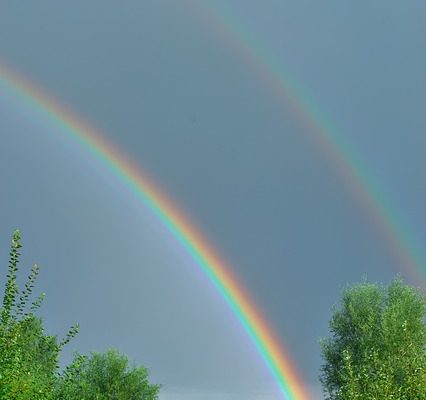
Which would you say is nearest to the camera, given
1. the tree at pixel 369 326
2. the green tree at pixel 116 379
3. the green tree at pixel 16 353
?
the green tree at pixel 16 353

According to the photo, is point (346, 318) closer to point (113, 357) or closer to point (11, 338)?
point (113, 357)

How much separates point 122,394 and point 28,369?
51874 mm

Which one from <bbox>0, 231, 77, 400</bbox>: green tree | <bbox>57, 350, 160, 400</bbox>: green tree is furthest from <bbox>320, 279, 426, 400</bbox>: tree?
<bbox>0, 231, 77, 400</bbox>: green tree

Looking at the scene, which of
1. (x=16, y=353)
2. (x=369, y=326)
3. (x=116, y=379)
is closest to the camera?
(x=16, y=353)

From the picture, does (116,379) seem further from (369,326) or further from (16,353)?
(16,353)

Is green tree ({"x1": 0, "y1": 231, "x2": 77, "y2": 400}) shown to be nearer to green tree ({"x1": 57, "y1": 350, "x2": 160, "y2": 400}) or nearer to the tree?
the tree

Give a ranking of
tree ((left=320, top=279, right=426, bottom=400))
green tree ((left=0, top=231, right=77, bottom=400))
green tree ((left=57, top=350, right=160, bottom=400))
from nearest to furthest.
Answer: green tree ((left=0, top=231, right=77, bottom=400)), tree ((left=320, top=279, right=426, bottom=400)), green tree ((left=57, top=350, right=160, bottom=400))

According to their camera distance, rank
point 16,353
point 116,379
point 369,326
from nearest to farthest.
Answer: point 16,353 → point 369,326 → point 116,379

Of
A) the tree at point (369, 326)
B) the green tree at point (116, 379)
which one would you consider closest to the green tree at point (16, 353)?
the tree at point (369, 326)

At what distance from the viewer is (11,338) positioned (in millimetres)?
20672

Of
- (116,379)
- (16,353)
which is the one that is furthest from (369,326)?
(16,353)

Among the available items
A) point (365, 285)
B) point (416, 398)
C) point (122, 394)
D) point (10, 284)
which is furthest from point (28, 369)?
point (122, 394)

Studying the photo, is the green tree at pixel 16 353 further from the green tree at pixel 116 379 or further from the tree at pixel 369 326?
the green tree at pixel 116 379

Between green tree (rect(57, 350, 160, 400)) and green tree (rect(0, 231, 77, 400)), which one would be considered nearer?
green tree (rect(0, 231, 77, 400))
